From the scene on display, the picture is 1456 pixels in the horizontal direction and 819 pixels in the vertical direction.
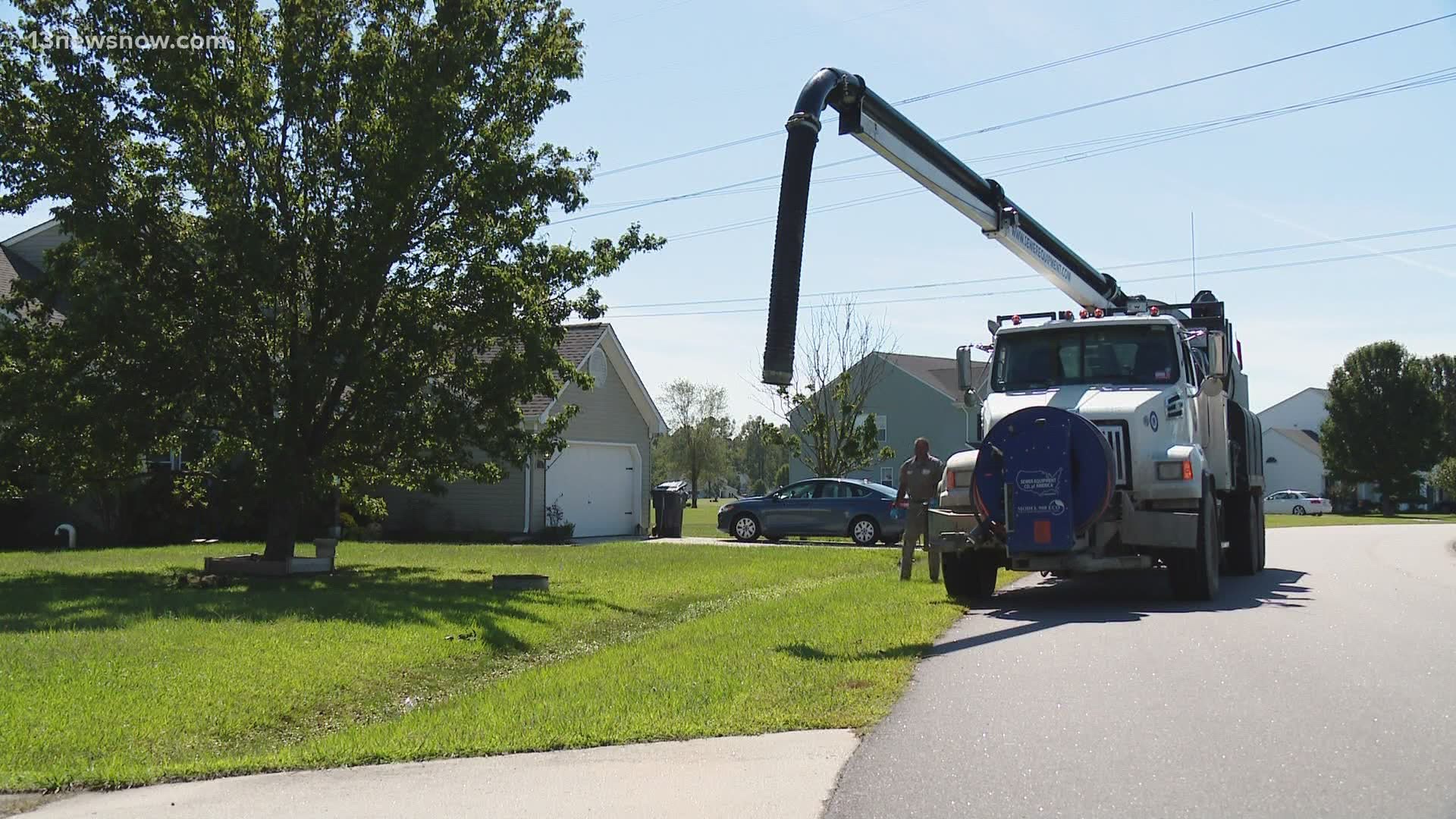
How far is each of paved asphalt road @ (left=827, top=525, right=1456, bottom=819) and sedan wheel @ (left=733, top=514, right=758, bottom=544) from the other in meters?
15.8

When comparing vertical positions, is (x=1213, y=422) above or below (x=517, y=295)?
below

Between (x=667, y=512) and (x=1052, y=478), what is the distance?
18861mm

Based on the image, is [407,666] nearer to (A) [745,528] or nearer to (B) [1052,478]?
(B) [1052,478]

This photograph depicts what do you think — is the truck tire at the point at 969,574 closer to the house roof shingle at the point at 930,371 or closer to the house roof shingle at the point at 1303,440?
the house roof shingle at the point at 930,371

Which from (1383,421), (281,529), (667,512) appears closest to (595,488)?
(667,512)

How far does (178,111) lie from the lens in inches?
572

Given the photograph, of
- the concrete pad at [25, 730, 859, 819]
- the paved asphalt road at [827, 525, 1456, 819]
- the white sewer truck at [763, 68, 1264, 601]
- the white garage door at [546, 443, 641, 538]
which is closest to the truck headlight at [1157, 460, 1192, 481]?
the white sewer truck at [763, 68, 1264, 601]

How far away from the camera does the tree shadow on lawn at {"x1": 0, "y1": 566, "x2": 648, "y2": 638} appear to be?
435 inches

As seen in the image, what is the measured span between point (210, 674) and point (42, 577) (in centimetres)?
780

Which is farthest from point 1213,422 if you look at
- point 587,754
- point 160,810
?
point 160,810

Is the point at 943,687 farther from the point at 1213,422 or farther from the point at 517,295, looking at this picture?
the point at 517,295

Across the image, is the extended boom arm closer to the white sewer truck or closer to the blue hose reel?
the white sewer truck

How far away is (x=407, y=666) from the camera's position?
946 centimetres

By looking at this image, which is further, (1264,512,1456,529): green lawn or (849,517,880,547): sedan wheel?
(1264,512,1456,529): green lawn
